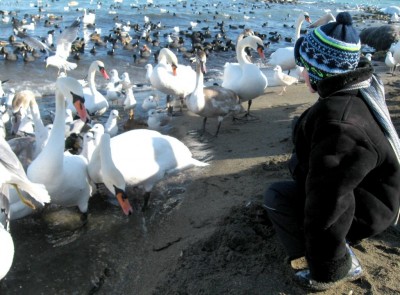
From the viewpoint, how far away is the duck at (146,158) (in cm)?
568

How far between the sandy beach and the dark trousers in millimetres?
207

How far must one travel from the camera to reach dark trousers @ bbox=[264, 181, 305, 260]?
3484mm

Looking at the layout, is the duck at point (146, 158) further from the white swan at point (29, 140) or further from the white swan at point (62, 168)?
the white swan at point (29, 140)

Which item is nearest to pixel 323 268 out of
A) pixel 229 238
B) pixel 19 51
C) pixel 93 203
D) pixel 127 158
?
pixel 229 238

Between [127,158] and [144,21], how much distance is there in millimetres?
24208

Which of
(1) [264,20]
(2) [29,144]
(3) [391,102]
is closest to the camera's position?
(2) [29,144]

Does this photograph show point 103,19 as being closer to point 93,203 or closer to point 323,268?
point 93,203

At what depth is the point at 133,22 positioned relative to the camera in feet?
91.8

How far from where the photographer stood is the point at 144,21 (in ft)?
93.8

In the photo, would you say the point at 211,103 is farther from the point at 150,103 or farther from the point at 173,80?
the point at 150,103

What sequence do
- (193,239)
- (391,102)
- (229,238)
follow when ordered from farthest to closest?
(391,102), (193,239), (229,238)

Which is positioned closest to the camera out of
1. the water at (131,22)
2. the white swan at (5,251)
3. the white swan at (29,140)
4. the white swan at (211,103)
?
the white swan at (5,251)

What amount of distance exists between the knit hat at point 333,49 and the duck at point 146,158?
3.05 meters

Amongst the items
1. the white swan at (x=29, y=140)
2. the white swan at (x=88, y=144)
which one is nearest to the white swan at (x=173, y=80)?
the white swan at (x=29, y=140)
